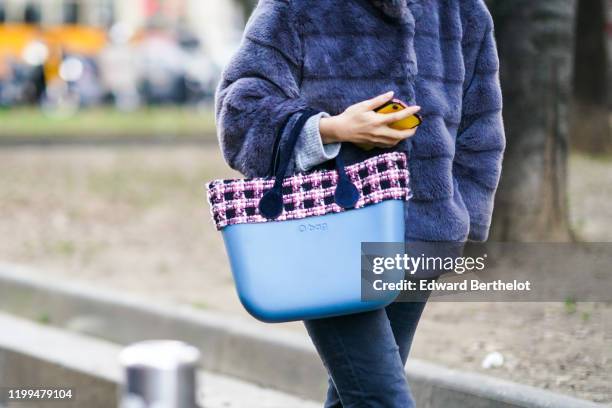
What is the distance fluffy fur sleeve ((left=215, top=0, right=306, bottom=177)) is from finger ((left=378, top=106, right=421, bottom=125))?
0.22m

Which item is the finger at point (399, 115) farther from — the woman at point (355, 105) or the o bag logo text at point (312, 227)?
the o bag logo text at point (312, 227)

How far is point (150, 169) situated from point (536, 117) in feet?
25.9

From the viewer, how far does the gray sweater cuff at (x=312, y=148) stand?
109 inches

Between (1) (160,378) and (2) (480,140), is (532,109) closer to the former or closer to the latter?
(2) (480,140)

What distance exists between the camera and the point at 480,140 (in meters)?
3.13

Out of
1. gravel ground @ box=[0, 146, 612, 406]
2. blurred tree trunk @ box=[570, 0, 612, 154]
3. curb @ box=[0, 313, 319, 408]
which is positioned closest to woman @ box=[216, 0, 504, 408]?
gravel ground @ box=[0, 146, 612, 406]

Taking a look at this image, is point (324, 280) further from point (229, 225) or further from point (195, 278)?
point (195, 278)

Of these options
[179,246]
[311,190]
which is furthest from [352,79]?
[179,246]

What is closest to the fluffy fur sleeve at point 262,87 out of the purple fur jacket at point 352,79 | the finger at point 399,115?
the purple fur jacket at point 352,79

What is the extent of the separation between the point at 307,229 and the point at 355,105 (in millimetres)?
310

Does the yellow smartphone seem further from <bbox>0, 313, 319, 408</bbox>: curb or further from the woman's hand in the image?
<bbox>0, 313, 319, 408</bbox>: curb

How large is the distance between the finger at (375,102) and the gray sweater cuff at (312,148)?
Result: 10 cm

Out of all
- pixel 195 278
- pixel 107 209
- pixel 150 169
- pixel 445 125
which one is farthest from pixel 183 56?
pixel 445 125

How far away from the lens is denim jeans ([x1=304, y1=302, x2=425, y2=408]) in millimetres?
2814
